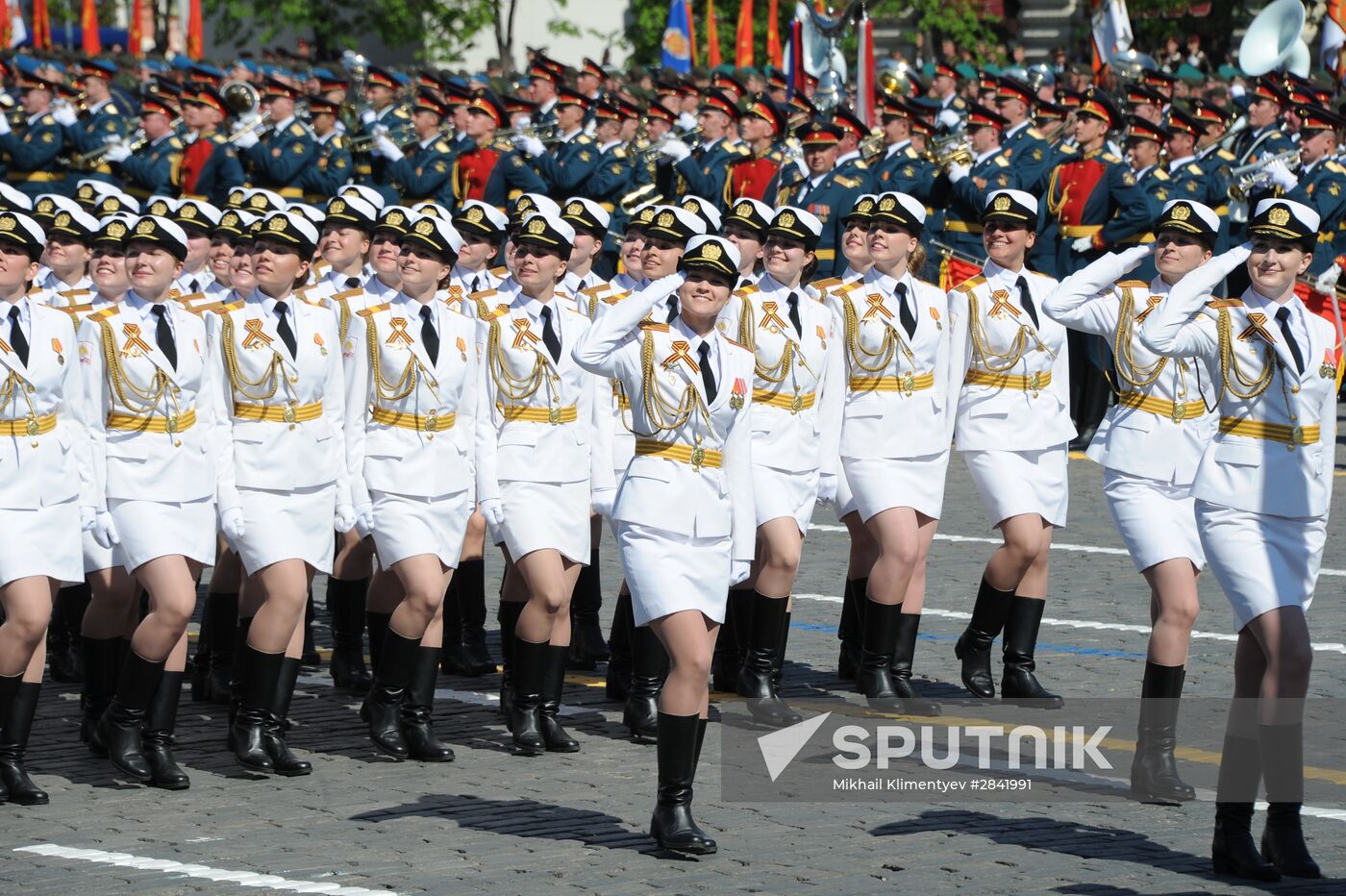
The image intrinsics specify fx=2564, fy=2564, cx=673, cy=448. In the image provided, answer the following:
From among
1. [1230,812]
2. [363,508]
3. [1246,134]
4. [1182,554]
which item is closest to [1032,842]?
[1230,812]

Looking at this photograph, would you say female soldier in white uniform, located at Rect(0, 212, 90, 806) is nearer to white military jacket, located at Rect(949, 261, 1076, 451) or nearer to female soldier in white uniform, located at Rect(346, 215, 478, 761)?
female soldier in white uniform, located at Rect(346, 215, 478, 761)

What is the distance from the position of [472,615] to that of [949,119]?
12.2m

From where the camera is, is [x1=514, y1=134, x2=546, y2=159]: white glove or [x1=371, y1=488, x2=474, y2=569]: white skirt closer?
[x1=371, y1=488, x2=474, y2=569]: white skirt

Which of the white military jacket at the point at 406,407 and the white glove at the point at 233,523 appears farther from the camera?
the white military jacket at the point at 406,407

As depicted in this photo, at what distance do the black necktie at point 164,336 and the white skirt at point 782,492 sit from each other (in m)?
2.42

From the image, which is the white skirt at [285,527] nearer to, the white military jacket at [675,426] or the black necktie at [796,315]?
the white military jacket at [675,426]

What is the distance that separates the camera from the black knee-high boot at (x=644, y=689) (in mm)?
9672

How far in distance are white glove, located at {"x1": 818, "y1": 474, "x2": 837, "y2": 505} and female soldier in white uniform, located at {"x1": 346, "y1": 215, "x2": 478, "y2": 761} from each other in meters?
1.51

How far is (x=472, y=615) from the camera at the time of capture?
1120 cm

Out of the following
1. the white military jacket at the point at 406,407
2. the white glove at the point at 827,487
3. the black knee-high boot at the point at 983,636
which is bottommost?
the black knee-high boot at the point at 983,636

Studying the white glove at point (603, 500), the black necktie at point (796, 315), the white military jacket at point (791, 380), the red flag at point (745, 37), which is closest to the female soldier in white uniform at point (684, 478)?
the white glove at point (603, 500)

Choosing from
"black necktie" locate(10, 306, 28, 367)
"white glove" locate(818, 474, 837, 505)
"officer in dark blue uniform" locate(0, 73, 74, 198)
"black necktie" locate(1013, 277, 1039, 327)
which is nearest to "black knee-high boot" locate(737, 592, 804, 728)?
"white glove" locate(818, 474, 837, 505)

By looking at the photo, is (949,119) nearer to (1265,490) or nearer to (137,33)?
(1265,490)

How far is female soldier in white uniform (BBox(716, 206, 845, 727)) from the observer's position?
10.3m
